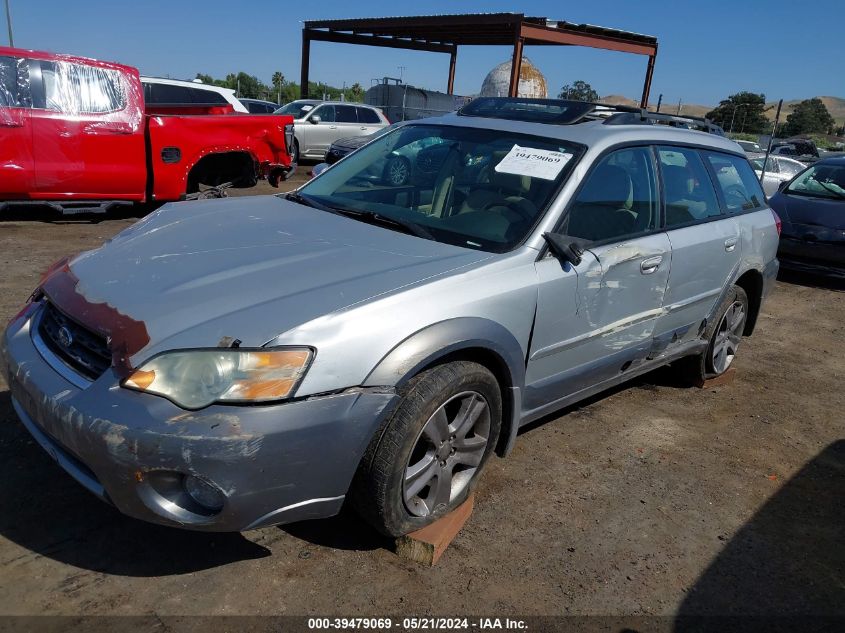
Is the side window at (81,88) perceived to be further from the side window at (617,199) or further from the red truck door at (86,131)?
the side window at (617,199)

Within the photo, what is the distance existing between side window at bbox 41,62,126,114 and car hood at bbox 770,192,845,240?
8.08 m

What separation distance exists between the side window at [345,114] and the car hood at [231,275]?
47.4 ft

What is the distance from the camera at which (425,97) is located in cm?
2773

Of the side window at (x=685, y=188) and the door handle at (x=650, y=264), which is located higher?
the side window at (x=685, y=188)

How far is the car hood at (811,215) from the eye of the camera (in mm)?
8328

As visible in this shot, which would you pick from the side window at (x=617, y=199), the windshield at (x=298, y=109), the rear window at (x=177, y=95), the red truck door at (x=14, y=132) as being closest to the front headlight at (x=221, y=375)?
the side window at (x=617, y=199)

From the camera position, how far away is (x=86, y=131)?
7684mm

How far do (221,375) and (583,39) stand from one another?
20.8 m

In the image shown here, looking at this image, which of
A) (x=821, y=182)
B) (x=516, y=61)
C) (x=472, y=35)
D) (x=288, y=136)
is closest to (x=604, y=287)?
(x=288, y=136)

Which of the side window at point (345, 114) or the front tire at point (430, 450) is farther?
the side window at point (345, 114)

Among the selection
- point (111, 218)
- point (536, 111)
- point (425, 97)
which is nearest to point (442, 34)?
point (425, 97)

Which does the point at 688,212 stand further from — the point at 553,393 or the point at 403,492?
the point at 403,492

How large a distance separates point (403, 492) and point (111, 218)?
7837 millimetres

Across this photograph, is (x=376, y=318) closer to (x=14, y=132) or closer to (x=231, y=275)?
(x=231, y=275)
